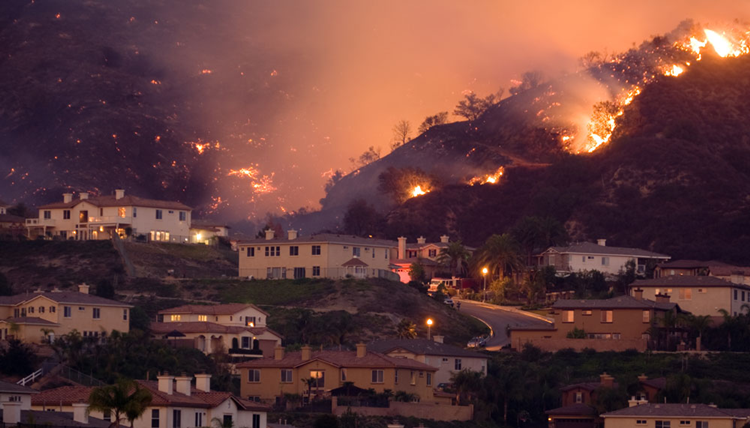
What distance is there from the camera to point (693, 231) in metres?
186

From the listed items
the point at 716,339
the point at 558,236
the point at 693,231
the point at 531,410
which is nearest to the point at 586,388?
the point at 531,410

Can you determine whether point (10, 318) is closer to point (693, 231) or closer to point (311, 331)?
point (311, 331)

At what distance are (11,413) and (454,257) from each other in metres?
108

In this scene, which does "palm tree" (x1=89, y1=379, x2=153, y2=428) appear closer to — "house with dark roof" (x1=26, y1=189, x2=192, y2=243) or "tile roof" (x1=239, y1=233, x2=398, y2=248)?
"tile roof" (x1=239, y1=233, x2=398, y2=248)

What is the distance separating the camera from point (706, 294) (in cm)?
13138

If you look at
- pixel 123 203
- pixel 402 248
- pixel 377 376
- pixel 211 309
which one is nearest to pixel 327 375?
pixel 377 376

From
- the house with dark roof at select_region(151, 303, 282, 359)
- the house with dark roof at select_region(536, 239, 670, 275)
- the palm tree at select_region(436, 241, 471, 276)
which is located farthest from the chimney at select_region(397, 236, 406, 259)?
the house with dark roof at select_region(151, 303, 282, 359)

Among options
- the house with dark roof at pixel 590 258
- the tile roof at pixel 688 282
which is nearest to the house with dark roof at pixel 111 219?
the house with dark roof at pixel 590 258

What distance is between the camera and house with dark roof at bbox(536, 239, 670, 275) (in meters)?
162

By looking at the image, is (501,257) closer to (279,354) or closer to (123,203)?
(123,203)

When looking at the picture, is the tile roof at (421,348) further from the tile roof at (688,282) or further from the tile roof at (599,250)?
the tile roof at (599,250)

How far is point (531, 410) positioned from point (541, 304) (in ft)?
142

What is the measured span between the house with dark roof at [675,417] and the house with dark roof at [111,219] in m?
73.7

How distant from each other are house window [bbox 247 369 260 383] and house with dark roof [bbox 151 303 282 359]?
12.4 m
